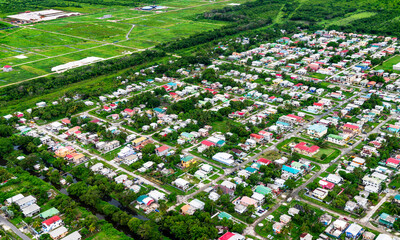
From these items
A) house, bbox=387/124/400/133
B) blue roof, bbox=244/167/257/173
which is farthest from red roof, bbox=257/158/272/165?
house, bbox=387/124/400/133

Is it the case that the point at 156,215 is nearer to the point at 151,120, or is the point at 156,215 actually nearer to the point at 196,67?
the point at 151,120

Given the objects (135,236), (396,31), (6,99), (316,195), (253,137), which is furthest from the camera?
(396,31)

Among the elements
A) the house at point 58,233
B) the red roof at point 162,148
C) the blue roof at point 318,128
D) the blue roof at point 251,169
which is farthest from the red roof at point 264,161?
the house at point 58,233

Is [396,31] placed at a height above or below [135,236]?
above

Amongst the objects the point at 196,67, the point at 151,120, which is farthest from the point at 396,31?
the point at 151,120

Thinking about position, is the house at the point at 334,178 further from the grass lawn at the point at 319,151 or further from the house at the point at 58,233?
the house at the point at 58,233

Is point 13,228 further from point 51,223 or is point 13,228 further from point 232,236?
point 232,236

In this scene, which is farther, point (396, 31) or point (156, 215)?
point (396, 31)
